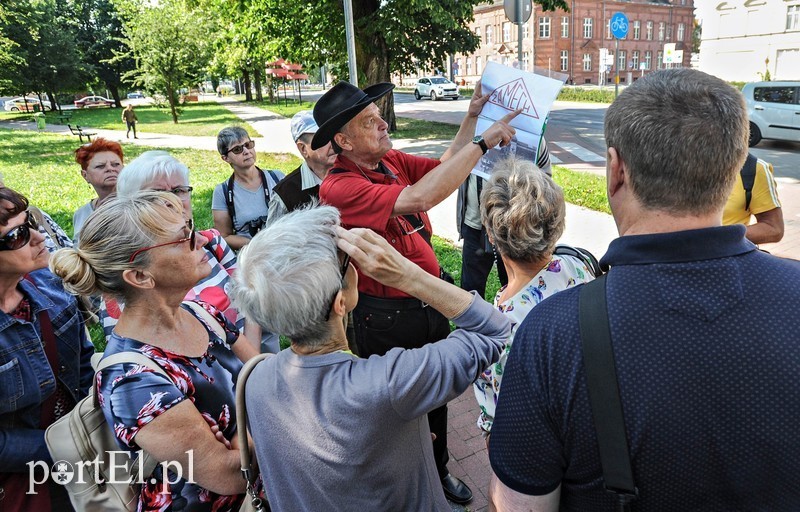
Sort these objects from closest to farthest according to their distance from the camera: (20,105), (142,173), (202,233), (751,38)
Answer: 1. (202,233)
2. (142,173)
3. (751,38)
4. (20,105)

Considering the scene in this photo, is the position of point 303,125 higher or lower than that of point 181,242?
higher

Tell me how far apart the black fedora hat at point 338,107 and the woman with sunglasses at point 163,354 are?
0.77 m

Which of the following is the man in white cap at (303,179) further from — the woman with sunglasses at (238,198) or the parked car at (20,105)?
the parked car at (20,105)

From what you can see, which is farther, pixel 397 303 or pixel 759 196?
pixel 759 196

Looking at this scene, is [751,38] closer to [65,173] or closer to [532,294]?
[65,173]

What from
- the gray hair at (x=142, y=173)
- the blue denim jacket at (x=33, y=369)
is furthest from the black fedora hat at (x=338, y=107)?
the blue denim jacket at (x=33, y=369)

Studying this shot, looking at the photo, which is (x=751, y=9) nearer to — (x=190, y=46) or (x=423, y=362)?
(x=190, y=46)

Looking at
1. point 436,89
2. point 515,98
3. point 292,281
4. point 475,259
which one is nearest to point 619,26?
point 475,259

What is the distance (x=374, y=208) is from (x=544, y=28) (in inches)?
2448

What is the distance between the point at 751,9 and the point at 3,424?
53.2m

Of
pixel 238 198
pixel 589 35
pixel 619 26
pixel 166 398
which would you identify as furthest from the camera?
pixel 589 35

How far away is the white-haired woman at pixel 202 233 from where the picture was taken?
8.88 ft

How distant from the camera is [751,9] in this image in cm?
4138

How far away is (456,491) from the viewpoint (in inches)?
113
